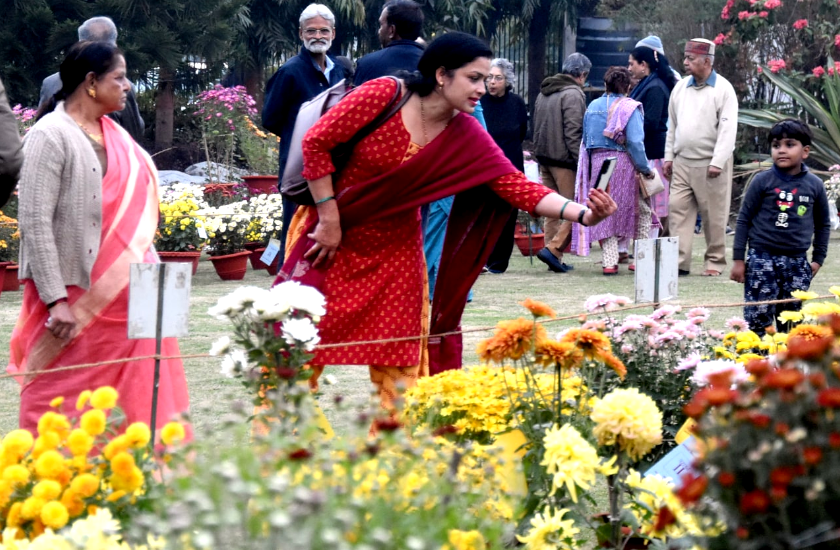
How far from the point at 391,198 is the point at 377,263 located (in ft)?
0.80

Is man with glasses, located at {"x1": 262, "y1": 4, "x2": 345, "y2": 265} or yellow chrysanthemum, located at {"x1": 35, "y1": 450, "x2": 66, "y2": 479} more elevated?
man with glasses, located at {"x1": 262, "y1": 4, "x2": 345, "y2": 265}

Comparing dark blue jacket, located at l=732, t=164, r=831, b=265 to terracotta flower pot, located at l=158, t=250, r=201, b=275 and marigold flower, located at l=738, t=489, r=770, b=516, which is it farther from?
terracotta flower pot, located at l=158, t=250, r=201, b=275

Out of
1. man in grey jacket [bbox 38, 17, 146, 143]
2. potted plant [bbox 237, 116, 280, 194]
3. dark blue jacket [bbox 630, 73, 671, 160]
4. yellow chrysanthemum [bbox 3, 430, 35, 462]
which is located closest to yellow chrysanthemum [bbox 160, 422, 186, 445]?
yellow chrysanthemum [bbox 3, 430, 35, 462]

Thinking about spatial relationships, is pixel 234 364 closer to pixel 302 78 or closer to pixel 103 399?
pixel 103 399

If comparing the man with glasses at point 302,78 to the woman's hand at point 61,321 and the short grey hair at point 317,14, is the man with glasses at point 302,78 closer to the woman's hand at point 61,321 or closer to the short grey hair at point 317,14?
the short grey hair at point 317,14

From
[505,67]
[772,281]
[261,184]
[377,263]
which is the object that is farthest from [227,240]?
[377,263]

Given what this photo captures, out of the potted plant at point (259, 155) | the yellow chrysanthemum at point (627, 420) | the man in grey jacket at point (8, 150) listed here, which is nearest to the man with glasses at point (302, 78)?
Answer: the man in grey jacket at point (8, 150)

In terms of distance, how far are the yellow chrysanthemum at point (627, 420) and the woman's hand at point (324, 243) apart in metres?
1.72

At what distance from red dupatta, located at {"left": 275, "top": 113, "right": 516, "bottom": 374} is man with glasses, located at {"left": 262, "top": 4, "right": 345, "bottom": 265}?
2439 millimetres

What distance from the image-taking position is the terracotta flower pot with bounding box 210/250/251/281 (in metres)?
10.8

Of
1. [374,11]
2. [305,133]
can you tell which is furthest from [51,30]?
[305,133]

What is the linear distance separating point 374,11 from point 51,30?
8015 millimetres

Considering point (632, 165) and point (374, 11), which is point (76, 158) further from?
point (374, 11)

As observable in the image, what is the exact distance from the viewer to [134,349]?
178 inches
